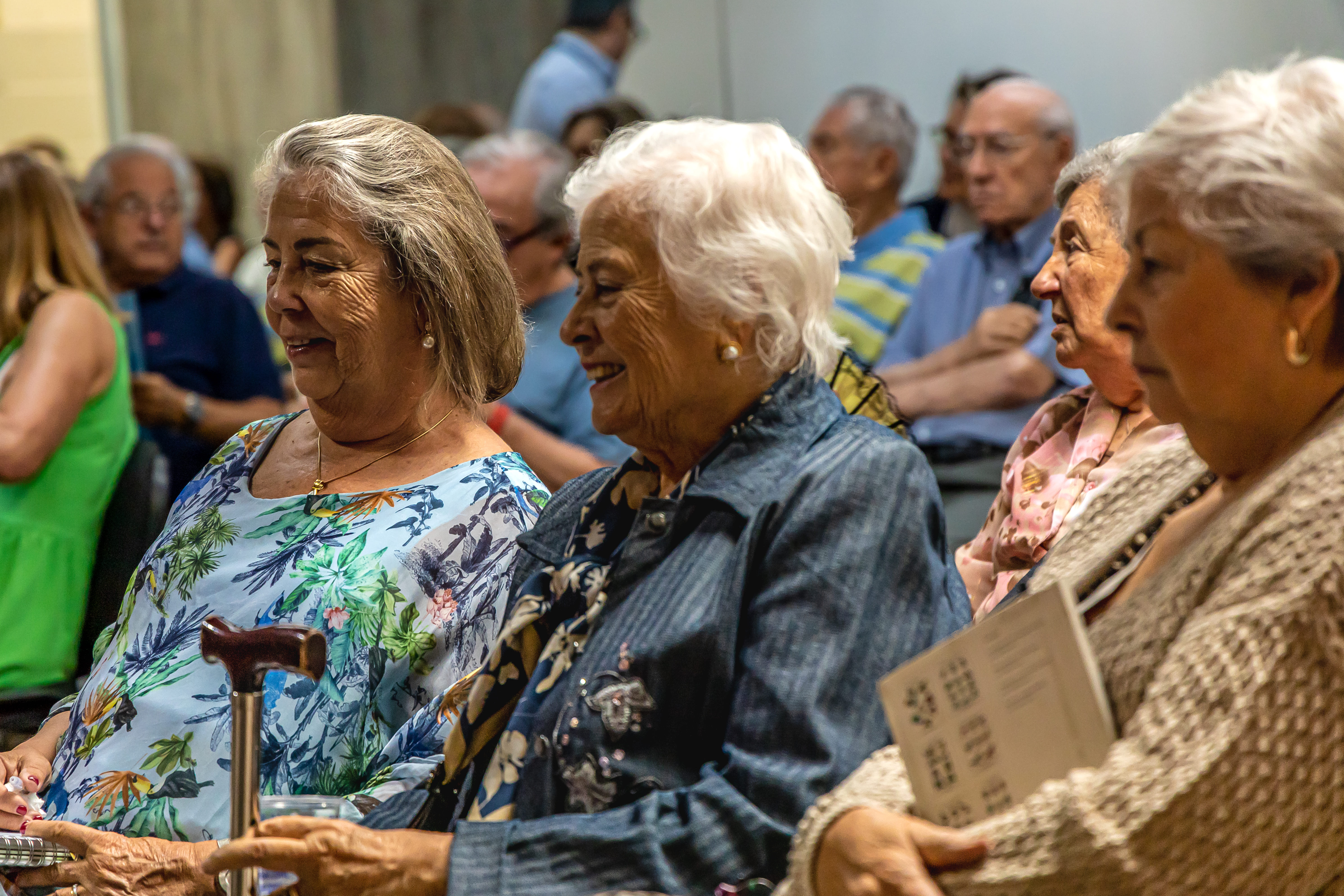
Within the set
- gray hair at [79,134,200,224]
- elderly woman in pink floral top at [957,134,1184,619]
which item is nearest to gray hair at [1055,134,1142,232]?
elderly woman in pink floral top at [957,134,1184,619]

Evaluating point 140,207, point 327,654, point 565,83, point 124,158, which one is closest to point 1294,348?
point 327,654

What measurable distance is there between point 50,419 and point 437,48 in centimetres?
489

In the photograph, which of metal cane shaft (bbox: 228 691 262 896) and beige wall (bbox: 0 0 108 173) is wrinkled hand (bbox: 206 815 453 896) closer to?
metal cane shaft (bbox: 228 691 262 896)

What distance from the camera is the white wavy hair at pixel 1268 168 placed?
1.29 metres

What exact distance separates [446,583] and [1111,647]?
3.25 feet

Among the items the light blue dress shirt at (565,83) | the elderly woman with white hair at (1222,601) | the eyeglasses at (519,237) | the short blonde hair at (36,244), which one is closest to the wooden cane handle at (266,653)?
the elderly woman with white hair at (1222,601)

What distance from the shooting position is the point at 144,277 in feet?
15.5

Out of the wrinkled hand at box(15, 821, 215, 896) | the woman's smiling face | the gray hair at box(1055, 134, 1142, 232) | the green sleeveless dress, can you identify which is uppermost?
the gray hair at box(1055, 134, 1142, 232)

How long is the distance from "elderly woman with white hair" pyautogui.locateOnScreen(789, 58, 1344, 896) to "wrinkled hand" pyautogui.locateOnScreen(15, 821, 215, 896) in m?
0.86

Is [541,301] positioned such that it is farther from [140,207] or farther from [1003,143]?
[140,207]

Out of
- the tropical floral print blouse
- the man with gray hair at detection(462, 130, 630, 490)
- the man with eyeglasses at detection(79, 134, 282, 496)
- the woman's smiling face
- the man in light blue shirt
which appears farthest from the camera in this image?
the man in light blue shirt

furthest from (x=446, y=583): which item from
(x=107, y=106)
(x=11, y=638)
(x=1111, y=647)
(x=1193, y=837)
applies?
(x=107, y=106)

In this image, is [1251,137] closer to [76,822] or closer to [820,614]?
[820,614]

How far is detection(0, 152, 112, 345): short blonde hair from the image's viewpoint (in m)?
3.36
